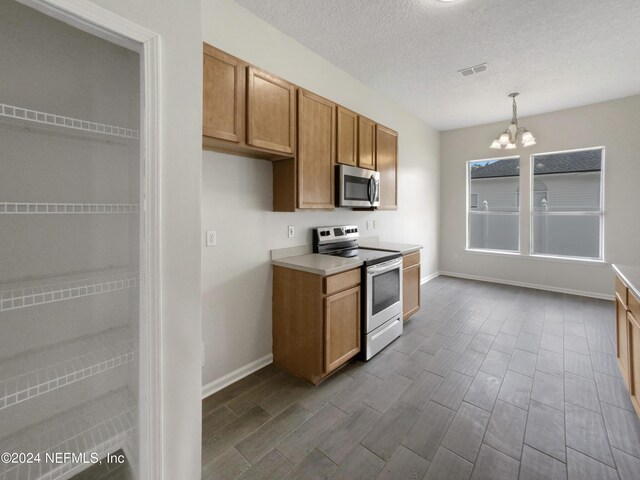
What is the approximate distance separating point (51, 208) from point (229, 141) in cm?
103

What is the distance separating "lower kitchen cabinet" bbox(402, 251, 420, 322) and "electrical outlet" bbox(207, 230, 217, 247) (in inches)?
78.9

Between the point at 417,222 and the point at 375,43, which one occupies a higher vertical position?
the point at 375,43

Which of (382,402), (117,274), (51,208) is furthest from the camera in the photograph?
(382,402)

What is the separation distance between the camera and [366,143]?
3217mm

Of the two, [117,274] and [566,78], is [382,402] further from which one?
[566,78]

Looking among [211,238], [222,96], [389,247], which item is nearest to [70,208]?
[211,238]

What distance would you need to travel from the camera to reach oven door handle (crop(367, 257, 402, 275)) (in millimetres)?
2576

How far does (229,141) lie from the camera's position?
191cm

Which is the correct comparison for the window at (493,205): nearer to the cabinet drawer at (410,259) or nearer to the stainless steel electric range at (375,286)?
the cabinet drawer at (410,259)

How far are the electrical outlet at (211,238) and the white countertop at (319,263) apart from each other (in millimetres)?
573

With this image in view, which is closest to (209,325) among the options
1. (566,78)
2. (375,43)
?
(375,43)

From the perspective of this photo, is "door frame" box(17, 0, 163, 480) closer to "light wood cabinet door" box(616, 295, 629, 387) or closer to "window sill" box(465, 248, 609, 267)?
"light wood cabinet door" box(616, 295, 629, 387)

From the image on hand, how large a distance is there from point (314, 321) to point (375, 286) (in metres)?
0.72

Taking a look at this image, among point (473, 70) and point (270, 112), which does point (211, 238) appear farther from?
point (473, 70)
